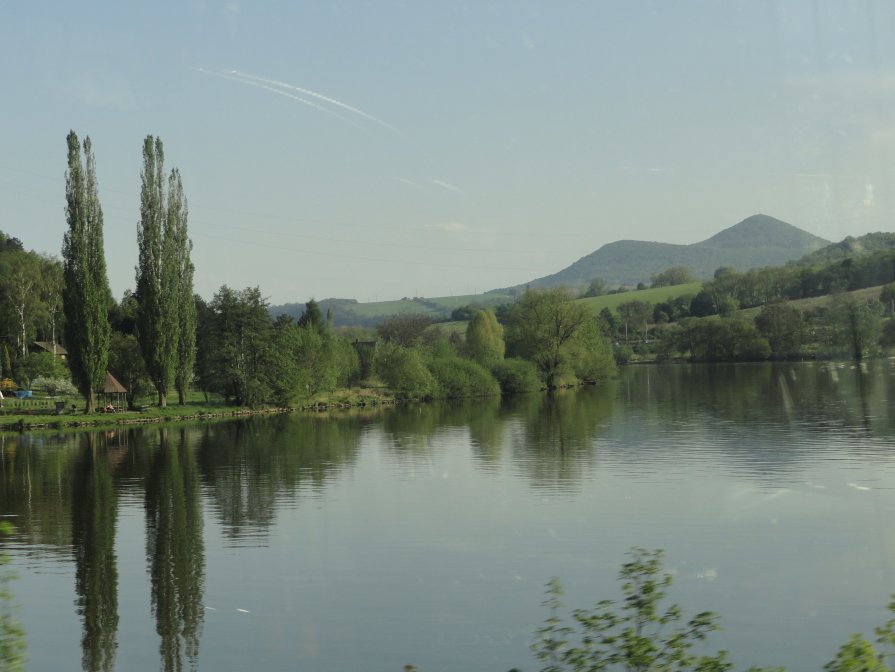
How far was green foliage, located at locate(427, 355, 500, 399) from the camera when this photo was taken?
78562 mm

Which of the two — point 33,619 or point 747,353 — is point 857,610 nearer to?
point 33,619

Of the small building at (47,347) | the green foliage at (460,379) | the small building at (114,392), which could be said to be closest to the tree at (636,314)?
Result: the green foliage at (460,379)

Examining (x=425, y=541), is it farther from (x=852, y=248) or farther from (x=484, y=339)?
(x=852, y=248)

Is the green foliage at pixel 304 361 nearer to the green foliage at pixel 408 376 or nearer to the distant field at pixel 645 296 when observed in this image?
the green foliage at pixel 408 376

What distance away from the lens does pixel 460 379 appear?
258ft

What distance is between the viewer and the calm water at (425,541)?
13977mm

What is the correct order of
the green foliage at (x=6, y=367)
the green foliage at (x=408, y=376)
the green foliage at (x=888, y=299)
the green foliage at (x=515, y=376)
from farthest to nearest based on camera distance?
the green foliage at (x=888, y=299) → the green foliage at (x=515, y=376) → the green foliage at (x=408, y=376) → the green foliage at (x=6, y=367)

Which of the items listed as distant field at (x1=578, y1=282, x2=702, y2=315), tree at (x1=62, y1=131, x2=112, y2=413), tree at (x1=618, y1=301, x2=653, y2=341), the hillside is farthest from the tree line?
distant field at (x1=578, y1=282, x2=702, y2=315)

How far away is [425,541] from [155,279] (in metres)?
39.1

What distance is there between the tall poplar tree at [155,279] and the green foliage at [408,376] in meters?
22.4

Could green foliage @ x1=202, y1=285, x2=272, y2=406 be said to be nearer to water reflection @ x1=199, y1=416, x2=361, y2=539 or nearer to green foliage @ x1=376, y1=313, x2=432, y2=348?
water reflection @ x1=199, y1=416, x2=361, y2=539

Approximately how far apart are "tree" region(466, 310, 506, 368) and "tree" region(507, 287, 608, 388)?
1.51 meters

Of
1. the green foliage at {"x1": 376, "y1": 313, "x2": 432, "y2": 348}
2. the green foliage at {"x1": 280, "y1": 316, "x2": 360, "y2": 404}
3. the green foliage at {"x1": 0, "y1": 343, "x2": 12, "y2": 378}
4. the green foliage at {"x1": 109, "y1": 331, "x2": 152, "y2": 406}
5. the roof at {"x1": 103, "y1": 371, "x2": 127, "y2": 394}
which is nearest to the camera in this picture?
the roof at {"x1": 103, "y1": 371, "x2": 127, "y2": 394}

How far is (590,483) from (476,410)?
3499cm
